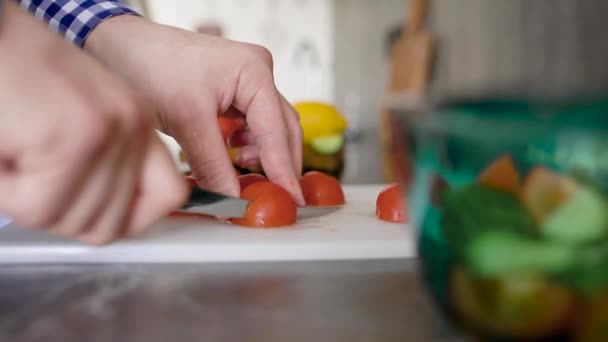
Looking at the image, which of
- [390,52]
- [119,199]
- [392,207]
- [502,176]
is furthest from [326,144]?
[390,52]

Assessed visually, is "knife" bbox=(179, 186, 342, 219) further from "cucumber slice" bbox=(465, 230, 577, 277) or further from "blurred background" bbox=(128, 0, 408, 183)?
"blurred background" bbox=(128, 0, 408, 183)

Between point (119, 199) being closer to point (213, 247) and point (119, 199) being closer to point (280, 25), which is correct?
point (213, 247)

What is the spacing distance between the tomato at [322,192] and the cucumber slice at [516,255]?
0.63m

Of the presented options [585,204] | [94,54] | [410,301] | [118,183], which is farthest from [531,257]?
[94,54]

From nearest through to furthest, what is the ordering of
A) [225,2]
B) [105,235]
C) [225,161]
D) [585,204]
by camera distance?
[585,204] → [105,235] → [225,161] → [225,2]

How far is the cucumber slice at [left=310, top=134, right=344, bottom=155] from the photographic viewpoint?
1341 millimetres

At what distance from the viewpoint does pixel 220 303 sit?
0.47 m

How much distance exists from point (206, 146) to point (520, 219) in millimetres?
547

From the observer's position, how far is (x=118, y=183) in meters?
0.50

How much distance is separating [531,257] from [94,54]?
710 mm

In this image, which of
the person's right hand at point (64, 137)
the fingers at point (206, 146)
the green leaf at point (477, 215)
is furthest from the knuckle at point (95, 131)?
the fingers at point (206, 146)

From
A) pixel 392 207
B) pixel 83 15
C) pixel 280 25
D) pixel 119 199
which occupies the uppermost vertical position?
pixel 83 15

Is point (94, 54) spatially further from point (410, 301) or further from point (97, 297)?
point (410, 301)

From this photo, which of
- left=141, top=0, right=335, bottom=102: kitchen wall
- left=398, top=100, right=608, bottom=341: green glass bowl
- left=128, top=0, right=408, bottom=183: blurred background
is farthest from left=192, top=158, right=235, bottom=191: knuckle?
left=141, top=0, right=335, bottom=102: kitchen wall
